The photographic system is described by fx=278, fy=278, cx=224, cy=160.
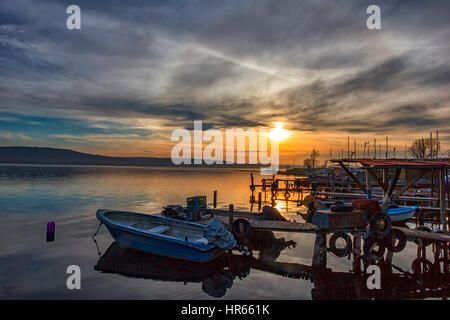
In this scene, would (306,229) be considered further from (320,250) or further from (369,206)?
(369,206)

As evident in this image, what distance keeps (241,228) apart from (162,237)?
4976 millimetres

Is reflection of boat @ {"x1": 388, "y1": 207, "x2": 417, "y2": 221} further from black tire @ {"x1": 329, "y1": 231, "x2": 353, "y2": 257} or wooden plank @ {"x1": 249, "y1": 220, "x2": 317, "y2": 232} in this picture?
black tire @ {"x1": 329, "y1": 231, "x2": 353, "y2": 257}

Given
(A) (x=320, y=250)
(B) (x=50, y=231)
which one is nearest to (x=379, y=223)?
(A) (x=320, y=250)

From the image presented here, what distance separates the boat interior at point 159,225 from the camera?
1700 centimetres

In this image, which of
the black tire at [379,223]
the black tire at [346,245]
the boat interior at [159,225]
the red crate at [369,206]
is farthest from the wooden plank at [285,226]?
the boat interior at [159,225]

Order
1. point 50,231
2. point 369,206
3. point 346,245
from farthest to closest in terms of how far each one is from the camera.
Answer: point 50,231, point 346,245, point 369,206

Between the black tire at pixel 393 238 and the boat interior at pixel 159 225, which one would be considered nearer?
the black tire at pixel 393 238

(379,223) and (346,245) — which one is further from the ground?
(379,223)

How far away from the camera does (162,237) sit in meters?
14.6

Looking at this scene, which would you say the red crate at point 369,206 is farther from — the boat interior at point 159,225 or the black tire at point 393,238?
the boat interior at point 159,225

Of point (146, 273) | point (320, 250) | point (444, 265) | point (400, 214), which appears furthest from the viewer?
point (400, 214)

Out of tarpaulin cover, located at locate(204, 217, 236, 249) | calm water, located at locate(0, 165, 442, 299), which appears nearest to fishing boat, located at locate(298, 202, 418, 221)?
calm water, located at locate(0, 165, 442, 299)

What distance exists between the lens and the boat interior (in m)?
17.0
